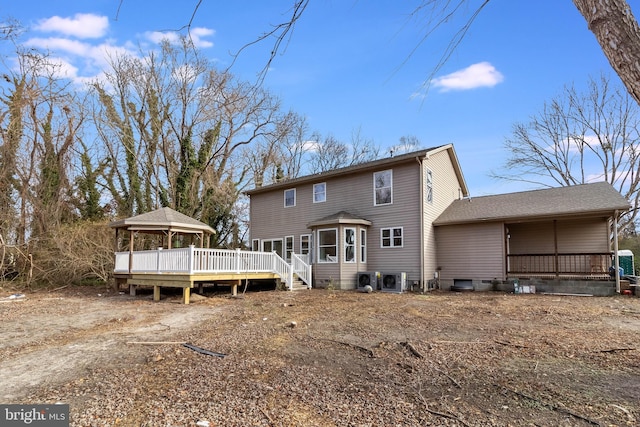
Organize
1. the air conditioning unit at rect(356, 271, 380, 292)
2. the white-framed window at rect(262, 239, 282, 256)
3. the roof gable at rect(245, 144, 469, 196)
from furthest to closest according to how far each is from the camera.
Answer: the white-framed window at rect(262, 239, 282, 256) < the roof gable at rect(245, 144, 469, 196) < the air conditioning unit at rect(356, 271, 380, 292)

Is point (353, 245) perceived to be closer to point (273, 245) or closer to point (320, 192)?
point (320, 192)

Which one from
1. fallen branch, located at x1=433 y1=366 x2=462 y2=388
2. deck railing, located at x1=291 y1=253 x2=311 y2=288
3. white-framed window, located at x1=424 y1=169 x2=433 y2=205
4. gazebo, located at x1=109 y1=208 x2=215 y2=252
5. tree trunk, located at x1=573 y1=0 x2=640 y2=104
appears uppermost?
white-framed window, located at x1=424 y1=169 x2=433 y2=205

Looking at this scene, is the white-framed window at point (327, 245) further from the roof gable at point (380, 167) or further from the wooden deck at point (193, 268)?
the roof gable at point (380, 167)

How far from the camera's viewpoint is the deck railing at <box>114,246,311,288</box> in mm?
11469

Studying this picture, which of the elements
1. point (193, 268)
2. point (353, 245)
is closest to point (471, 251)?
point (353, 245)

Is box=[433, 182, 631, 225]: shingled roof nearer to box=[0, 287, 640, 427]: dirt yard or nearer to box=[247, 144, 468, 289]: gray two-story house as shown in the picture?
box=[247, 144, 468, 289]: gray two-story house

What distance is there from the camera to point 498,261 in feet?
46.5

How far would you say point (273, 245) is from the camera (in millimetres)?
18844

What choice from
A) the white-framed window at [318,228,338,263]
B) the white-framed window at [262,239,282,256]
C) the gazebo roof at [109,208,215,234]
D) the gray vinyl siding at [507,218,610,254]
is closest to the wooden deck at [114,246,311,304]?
the gazebo roof at [109,208,215,234]

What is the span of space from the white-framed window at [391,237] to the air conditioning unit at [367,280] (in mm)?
1351

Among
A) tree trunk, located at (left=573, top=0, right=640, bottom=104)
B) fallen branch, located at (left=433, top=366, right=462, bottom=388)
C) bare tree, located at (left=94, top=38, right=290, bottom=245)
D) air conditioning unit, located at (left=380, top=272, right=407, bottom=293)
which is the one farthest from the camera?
bare tree, located at (left=94, top=38, right=290, bottom=245)

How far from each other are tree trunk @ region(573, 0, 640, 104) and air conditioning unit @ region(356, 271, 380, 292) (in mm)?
12360

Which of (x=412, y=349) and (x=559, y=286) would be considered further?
(x=559, y=286)

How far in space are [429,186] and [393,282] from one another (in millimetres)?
4147
